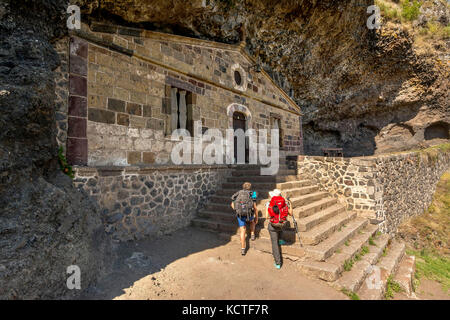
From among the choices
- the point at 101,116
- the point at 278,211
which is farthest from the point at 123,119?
the point at 278,211

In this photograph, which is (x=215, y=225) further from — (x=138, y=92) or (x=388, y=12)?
(x=388, y=12)

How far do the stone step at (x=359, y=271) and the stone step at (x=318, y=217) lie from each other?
0.91m

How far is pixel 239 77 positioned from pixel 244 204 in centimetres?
618

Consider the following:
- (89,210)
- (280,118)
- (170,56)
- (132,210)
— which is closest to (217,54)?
(170,56)

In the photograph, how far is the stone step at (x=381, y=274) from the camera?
4055 millimetres

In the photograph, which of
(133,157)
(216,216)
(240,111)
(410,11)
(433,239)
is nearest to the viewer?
(133,157)

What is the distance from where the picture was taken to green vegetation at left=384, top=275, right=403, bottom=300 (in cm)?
434

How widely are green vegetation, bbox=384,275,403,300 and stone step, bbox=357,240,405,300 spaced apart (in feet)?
0.30

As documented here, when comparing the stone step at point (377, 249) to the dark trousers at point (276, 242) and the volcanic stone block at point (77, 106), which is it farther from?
the volcanic stone block at point (77, 106)

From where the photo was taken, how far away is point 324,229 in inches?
222

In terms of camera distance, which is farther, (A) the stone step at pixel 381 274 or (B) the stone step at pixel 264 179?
(B) the stone step at pixel 264 179

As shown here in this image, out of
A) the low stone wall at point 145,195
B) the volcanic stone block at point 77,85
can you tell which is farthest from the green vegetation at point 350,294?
the volcanic stone block at point 77,85

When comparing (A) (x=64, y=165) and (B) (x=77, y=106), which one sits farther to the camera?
(B) (x=77, y=106)
